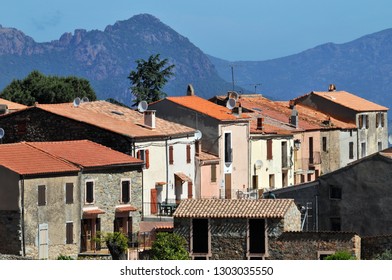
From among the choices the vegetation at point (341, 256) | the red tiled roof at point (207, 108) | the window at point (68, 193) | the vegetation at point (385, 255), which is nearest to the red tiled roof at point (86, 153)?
the window at point (68, 193)

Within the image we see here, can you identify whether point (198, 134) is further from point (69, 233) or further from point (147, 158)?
point (69, 233)

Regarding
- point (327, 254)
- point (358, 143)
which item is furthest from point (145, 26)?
point (327, 254)

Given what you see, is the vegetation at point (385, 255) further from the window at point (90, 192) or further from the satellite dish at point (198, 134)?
the satellite dish at point (198, 134)

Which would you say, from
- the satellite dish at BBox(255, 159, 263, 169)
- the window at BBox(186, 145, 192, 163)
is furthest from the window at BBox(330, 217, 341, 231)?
the satellite dish at BBox(255, 159, 263, 169)

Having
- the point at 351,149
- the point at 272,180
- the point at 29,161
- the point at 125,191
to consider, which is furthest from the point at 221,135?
the point at 29,161

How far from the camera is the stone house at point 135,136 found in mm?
31797

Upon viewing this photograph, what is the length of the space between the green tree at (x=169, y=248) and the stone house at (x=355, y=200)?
14.2 feet

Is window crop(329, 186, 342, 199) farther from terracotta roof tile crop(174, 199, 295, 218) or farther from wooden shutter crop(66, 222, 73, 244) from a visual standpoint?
wooden shutter crop(66, 222, 73, 244)

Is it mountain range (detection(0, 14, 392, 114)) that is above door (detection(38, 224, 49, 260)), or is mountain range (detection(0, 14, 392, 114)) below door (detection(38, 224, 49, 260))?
above

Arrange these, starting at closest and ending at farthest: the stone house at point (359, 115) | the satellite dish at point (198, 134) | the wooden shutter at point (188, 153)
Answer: the wooden shutter at point (188, 153)
the satellite dish at point (198, 134)
the stone house at point (359, 115)

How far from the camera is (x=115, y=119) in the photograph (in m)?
33.9

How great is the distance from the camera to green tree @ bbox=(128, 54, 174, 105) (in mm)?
53906

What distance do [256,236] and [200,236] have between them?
97cm

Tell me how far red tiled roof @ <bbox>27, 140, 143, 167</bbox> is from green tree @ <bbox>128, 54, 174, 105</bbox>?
2298cm
